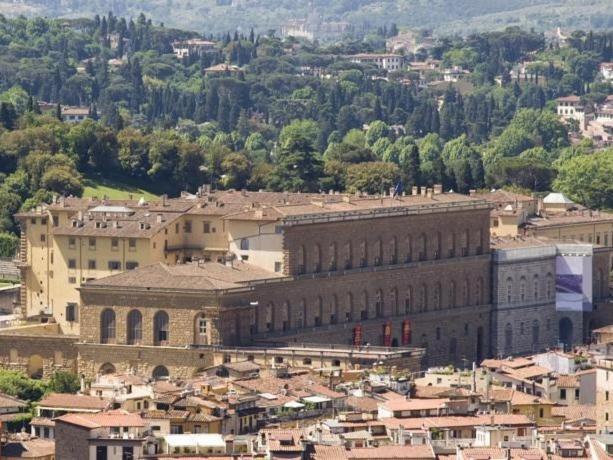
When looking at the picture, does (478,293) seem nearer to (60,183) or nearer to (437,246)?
(437,246)

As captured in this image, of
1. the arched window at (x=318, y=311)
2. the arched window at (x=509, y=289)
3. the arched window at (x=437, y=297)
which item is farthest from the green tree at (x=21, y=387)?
the arched window at (x=509, y=289)

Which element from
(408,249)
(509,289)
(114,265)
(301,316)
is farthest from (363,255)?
(509,289)

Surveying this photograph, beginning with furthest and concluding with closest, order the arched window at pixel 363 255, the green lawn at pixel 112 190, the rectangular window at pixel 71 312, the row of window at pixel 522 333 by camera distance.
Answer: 1. the green lawn at pixel 112 190
2. the row of window at pixel 522 333
3. the arched window at pixel 363 255
4. the rectangular window at pixel 71 312

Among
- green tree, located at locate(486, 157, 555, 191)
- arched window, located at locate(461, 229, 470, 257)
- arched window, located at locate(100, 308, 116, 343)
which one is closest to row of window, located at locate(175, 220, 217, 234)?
arched window, located at locate(100, 308, 116, 343)

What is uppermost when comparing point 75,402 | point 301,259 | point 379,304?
point 301,259

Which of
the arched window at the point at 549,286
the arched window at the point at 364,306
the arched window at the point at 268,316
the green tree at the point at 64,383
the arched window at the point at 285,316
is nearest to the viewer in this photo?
the green tree at the point at 64,383

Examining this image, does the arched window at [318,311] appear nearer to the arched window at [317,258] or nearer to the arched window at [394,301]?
the arched window at [317,258]
